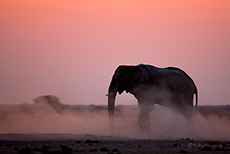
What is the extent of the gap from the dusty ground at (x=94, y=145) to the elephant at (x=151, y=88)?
455 cm

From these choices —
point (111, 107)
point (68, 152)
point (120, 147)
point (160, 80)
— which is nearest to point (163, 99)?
point (160, 80)

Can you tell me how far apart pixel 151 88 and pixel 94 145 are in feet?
35.4

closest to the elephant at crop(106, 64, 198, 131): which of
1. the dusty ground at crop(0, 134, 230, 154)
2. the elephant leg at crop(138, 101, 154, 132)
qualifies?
the elephant leg at crop(138, 101, 154, 132)

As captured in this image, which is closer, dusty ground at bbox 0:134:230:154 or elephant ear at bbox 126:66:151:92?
dusty ground at bbox 0:134:230:154

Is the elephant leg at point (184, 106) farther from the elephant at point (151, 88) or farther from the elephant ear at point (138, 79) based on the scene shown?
the elephant ear at point (138, 79)

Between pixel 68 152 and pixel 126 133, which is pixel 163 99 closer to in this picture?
pixel 126 133

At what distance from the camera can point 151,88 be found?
47.0 meters

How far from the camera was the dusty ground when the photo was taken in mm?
34000

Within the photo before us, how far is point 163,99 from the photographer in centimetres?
4791

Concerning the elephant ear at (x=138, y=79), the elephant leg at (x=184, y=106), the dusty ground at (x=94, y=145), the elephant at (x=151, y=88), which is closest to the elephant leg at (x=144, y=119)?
the elephant at (x=151, y=88)

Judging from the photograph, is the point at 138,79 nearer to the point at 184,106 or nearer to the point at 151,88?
the point at 151,88

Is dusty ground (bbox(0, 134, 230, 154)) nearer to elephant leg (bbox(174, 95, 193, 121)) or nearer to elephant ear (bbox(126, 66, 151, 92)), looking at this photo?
elephant ear (bbox(126, 66, 151, 92))

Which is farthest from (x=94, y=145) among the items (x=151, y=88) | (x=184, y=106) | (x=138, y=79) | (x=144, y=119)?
(x=184, y=106)

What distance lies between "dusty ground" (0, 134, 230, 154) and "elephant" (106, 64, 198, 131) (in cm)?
455
